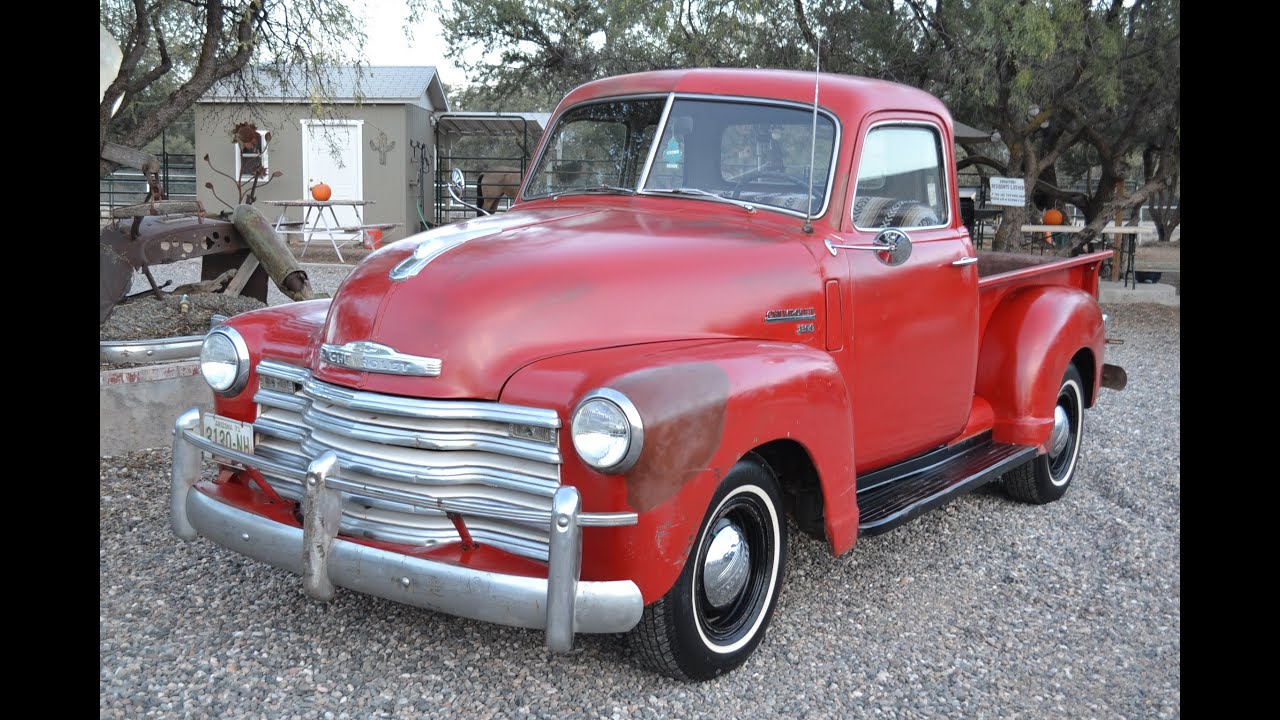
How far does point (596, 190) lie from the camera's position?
4293mm

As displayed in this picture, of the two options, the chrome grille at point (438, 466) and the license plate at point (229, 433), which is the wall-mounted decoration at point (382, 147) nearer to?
the license plate at point (229, 433)

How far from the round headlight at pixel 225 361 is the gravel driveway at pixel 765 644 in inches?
31.8

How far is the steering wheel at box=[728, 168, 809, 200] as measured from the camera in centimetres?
404

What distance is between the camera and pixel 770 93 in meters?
4.17

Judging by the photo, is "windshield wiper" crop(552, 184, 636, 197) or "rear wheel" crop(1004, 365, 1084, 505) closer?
"windshield wiper" crop(552, 184, 636, 197)

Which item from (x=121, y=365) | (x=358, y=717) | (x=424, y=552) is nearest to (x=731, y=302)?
(x=424, y=552)

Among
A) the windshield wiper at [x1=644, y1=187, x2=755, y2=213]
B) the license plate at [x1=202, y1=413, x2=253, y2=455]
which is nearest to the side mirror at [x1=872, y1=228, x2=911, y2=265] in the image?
the windshield wiper at [x1=644, y1=187, x2=755, y2=213]

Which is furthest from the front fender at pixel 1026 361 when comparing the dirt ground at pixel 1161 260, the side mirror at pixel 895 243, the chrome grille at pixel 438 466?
the dirt ground at pixel 1161 260

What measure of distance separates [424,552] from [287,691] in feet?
2.16

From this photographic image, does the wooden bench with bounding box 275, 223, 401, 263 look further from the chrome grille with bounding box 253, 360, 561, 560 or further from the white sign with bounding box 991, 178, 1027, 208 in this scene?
the chrome grille with bounding box 253, 360, 561, 560

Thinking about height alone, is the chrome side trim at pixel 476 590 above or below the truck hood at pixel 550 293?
below

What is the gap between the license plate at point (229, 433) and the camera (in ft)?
11.2

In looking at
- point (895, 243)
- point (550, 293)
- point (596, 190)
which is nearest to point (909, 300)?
point (895, 243)
